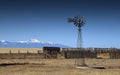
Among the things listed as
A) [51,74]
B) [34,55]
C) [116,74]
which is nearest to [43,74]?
[51,74]

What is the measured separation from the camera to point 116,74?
36.9 m

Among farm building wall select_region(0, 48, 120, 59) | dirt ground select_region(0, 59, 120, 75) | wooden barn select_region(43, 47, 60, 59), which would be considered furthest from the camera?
wooden barn select_region(43, 47, 60, 59)

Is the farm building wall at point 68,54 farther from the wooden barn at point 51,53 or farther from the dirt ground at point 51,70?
the dirt ground at point 51,70

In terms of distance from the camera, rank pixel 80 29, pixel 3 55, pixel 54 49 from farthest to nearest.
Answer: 1. pixel 54 49
2. pixel 3 55
3. pixel 80 29

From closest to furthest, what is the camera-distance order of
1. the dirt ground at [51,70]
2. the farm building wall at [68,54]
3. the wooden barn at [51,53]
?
the dirt ground at [51,70] < the farm building wall at [68,54] < the wooden barn at [51,53]

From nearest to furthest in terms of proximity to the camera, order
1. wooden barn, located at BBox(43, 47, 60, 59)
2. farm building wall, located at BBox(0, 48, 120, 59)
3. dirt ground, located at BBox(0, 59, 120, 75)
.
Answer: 1. dirt ground, located at BBox(0, 59, 120, 75)
2. farm building wall, located at BBox(0, 48, 120, 59)
3. wooden barn, located at BBox(43, 47, 60, 59)

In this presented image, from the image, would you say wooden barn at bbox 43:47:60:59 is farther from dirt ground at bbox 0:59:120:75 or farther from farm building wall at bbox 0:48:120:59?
dirt ground at bbox 0:59:120:75

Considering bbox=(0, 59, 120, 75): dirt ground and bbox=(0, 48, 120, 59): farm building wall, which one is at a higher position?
bbox=(0, 48, 120, 59): farm building wall

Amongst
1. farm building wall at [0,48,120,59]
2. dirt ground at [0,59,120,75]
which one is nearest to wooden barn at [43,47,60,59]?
→ farm building wall at [0,48,120,59]

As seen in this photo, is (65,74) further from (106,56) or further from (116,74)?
(106,56)

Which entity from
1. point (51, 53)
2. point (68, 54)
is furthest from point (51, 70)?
point (68, 54)

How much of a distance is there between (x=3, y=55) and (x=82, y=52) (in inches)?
638

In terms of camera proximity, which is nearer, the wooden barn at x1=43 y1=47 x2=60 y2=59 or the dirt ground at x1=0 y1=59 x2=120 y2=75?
the dirt ground at x1=0 y1=59 x2=120 y2=75

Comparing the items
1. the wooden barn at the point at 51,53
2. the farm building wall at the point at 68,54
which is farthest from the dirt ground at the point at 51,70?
the wooden barn at the point at 51,53
